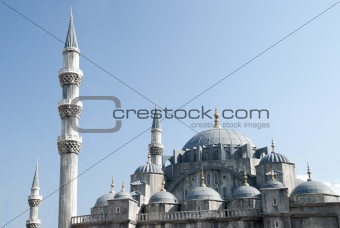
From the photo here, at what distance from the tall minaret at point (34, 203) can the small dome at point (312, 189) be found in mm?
22134

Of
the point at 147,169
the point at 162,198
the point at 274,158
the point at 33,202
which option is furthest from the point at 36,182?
the point at 274,158

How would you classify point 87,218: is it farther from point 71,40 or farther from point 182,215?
point 71,40

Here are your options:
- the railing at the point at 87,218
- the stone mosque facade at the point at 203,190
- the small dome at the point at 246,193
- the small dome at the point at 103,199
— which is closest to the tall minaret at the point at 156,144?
the stone mosque facade at the point at 203,190

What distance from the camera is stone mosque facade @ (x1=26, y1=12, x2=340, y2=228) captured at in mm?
21469

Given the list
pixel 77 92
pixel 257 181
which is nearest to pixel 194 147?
pixel 257 181

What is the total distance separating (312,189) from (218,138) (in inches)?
385

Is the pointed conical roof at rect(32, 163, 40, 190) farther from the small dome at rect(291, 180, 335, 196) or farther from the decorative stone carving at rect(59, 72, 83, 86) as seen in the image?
the small dome at rect(291, 180, 335, 196)

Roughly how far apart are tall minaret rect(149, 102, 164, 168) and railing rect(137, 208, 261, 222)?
10.1 metres

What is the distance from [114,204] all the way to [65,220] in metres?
2.74

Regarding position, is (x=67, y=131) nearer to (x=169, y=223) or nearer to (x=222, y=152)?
(x=169, y=223)

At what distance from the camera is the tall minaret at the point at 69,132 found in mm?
23469

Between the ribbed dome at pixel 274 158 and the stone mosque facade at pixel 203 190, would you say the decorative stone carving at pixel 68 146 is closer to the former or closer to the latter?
the stone mosque facade at pixel 203 190

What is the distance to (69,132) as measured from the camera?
25094 millimetres

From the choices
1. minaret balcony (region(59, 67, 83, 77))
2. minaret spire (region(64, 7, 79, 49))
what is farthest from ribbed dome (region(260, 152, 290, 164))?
minaret spire (region(64, 7, 79, 49))
